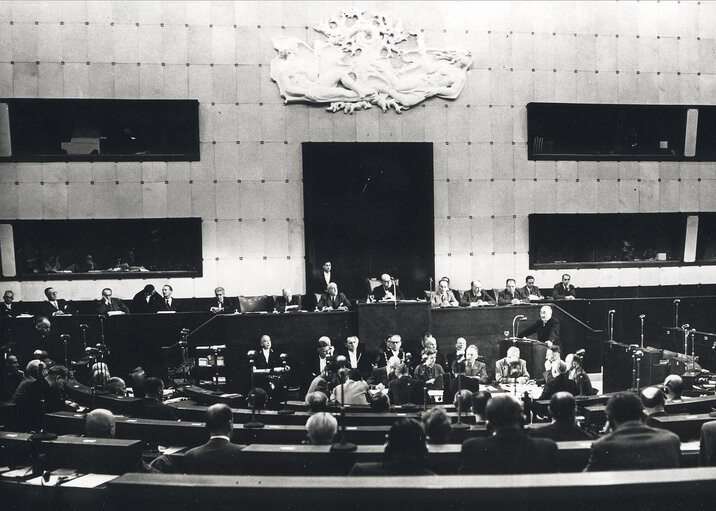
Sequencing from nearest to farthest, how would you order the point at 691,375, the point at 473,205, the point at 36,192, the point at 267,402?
the point at 267,402
the point at 691,375
the point at 36,192
the point at 473,205

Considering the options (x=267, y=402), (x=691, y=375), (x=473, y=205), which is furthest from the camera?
(x=473, y=205)

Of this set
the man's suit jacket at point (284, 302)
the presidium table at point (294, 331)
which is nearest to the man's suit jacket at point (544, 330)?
the presidium table at point (294, 331)

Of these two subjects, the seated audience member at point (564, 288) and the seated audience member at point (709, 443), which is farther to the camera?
the seated audience member at point (564, 288)

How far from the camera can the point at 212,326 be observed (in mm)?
13586

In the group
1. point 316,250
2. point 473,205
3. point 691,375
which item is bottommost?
point 691,375

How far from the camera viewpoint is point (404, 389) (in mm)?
8820

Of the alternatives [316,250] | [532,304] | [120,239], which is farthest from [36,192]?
[532,304]

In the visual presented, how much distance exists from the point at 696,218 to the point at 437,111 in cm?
778

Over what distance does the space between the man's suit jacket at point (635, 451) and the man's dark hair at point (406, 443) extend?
1120 mm

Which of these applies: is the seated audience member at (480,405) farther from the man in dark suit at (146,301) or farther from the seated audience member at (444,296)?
the man in dark suit at (146,301)

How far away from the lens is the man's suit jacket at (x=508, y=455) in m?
3.74

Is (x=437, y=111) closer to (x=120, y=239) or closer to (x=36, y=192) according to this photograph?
(x=120, y=239)

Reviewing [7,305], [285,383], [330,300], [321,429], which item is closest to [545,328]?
[330,300]

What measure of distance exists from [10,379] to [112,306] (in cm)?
488
